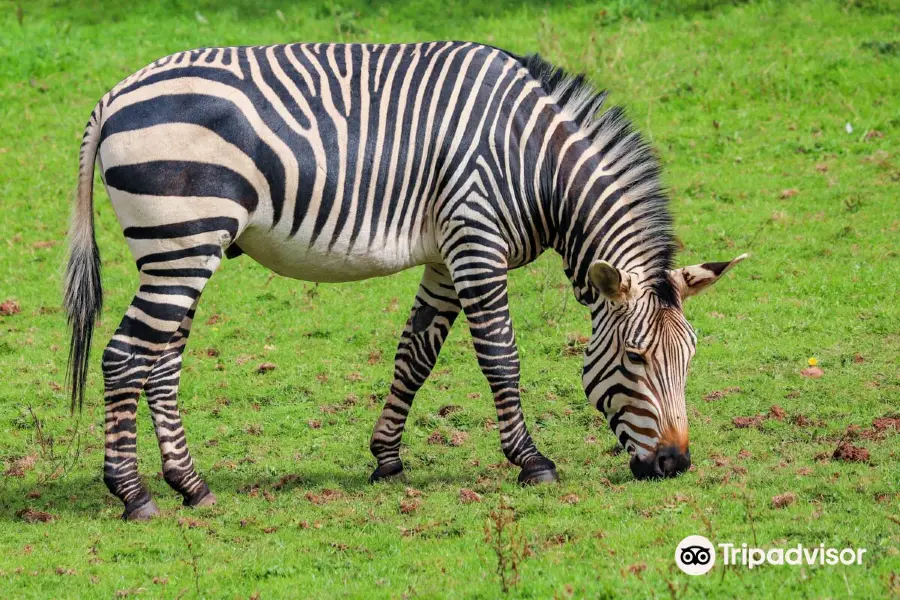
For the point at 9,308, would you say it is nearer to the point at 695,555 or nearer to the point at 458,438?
the point at 458,438

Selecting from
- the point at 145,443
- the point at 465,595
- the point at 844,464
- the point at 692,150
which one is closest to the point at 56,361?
the point at 145,443

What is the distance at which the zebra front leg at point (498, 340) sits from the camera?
8.15m

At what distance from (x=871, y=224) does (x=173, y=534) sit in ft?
32.9

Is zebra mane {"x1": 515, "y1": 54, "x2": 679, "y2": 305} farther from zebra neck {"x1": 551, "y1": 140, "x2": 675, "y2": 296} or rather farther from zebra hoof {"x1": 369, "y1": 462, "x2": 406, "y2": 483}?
zebra hoof {"x1": 369, "y1": 462, "x2": 406, "y2": 483}

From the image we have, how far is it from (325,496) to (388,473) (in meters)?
0.69

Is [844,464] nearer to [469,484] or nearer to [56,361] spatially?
[469,484]

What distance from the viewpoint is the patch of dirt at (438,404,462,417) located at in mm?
10406

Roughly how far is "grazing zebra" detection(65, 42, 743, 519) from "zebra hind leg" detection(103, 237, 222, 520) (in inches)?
0.5

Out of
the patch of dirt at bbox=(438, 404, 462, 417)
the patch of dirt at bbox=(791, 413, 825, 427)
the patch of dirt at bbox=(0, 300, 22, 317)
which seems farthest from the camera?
the patch of dirt at bbox=(0, 300, 22, 317)

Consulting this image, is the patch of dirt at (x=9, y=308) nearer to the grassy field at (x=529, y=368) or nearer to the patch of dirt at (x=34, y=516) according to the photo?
the grassy field at (x=529, y=368)

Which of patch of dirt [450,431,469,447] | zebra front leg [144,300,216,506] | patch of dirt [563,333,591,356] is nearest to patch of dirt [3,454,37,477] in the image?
zebra front leg [144,300,216,506]

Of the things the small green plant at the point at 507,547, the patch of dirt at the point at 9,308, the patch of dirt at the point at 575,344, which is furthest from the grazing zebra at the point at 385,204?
the patch of dirt at the point at 9,308

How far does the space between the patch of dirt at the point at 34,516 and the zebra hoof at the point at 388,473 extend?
2475 millimetres

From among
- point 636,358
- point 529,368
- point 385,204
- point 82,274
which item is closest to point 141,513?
point 82,274
